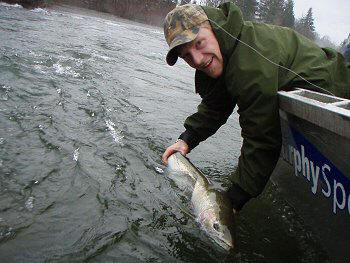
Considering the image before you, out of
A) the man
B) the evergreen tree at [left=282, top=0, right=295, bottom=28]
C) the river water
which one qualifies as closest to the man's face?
the man

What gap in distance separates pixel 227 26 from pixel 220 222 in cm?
162

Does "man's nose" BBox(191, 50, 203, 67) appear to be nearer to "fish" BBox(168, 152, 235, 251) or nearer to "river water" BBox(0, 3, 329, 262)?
"fish" BBox(168, 152, 235, 251)

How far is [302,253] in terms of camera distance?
395cm

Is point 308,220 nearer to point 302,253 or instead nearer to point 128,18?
point 302,253

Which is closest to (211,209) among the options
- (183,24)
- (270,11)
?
(183,24)

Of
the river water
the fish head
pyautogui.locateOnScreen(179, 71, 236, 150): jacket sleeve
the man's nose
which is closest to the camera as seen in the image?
the fish head

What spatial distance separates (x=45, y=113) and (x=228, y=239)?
3805 mm

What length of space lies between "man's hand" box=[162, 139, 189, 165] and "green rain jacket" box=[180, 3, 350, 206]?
1.03 meters

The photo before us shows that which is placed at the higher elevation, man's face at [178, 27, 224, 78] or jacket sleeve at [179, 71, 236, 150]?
man's face at [178, 27, 224, 78]

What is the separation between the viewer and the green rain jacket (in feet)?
10.0

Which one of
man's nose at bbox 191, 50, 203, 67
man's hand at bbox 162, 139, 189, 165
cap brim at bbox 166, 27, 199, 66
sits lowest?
man's hand at bbox 162, 139, 189, 165

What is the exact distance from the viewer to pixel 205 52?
131 inches

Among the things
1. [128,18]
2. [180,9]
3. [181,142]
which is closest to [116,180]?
[181,142]

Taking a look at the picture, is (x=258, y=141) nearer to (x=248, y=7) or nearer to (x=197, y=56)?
(x=197, y=56)
